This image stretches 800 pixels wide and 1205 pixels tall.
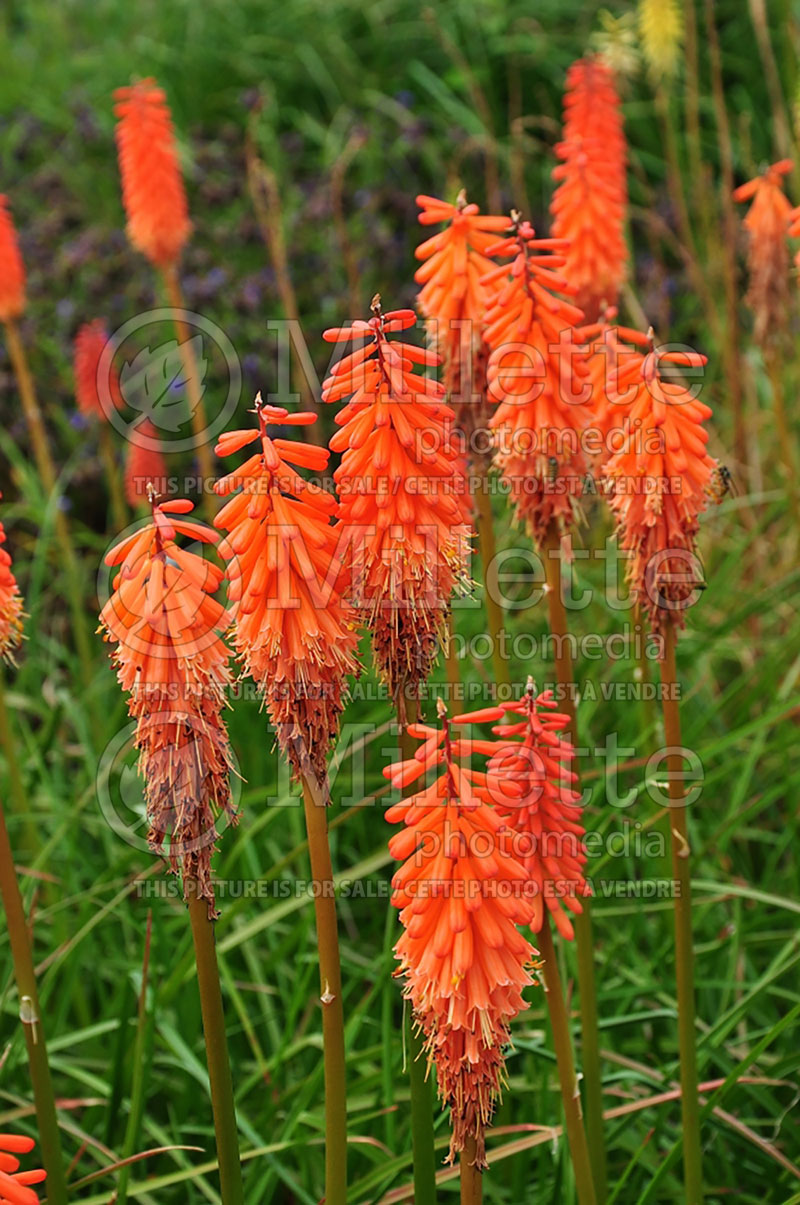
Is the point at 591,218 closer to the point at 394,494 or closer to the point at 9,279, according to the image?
the point at 394,494

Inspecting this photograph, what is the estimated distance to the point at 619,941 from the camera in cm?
405

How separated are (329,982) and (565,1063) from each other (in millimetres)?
584

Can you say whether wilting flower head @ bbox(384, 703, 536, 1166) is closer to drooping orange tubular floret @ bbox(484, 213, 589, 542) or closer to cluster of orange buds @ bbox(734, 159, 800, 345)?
drooping orange tubular floret @ bbox(484, 213, 589, 542)

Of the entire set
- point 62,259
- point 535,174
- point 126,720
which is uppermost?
point 535,174

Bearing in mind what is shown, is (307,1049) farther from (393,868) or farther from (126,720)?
(126,720)

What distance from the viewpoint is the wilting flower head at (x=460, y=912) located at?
236cm

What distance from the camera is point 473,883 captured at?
93.0 inches

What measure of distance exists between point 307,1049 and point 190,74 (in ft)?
28.1

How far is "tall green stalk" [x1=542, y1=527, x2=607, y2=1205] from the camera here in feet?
9.94

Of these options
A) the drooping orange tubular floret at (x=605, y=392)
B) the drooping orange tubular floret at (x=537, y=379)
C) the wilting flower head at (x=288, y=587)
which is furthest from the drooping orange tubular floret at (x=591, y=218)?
the wilting flower head at (x=288, y=587)

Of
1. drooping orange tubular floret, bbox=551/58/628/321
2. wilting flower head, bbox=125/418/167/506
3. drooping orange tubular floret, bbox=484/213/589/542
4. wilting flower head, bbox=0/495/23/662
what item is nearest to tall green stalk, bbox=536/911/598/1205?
drooping orange tubular floret, bbox=484/213/589/542

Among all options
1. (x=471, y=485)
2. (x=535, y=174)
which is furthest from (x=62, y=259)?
(x=471, y=485)

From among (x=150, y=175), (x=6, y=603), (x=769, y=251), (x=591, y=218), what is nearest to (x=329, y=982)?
(x=6, y=603)

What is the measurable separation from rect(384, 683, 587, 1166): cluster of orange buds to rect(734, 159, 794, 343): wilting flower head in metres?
2.57
